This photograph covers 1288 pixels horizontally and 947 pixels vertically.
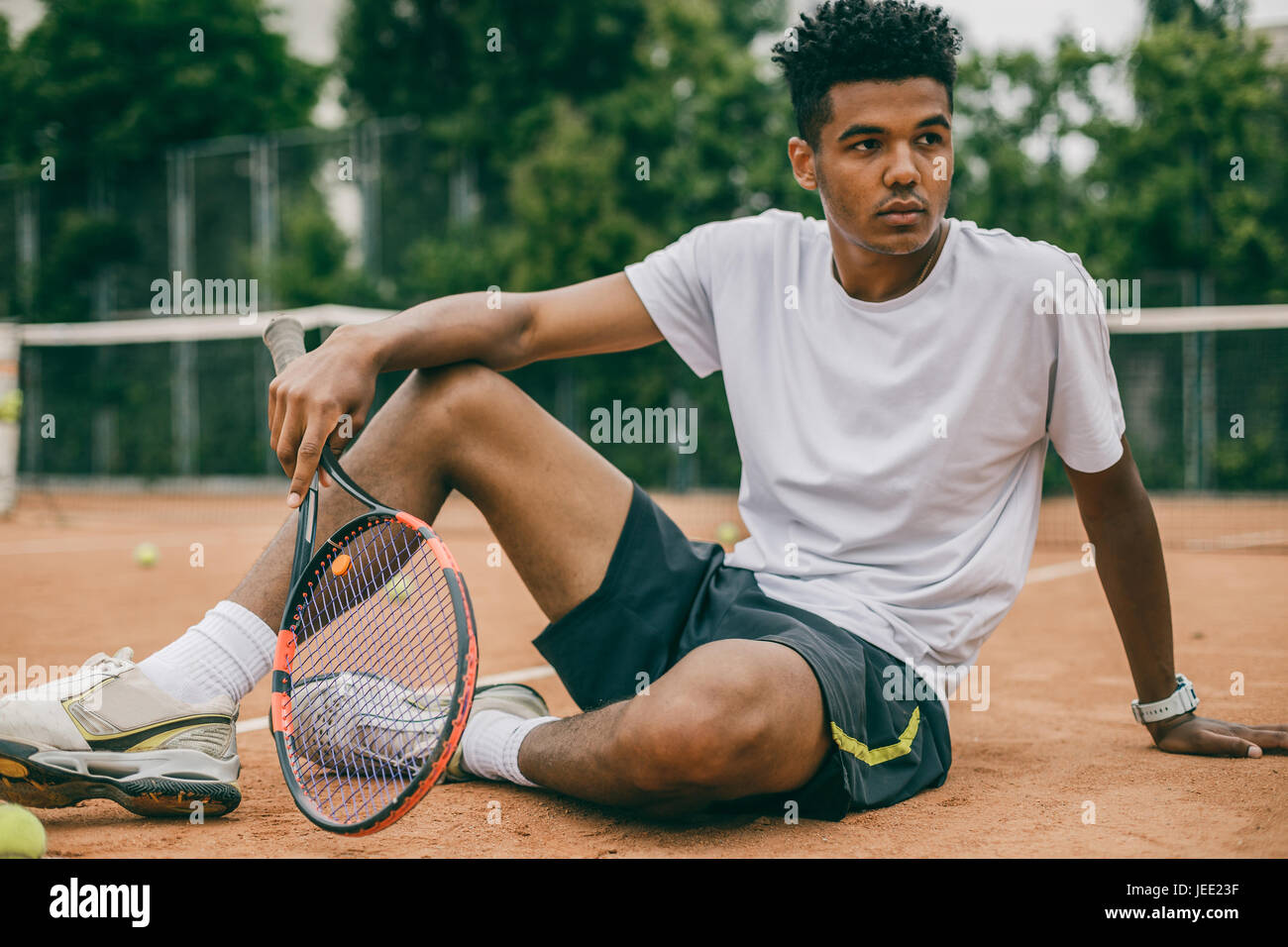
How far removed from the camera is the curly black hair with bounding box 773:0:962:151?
257 centimetres

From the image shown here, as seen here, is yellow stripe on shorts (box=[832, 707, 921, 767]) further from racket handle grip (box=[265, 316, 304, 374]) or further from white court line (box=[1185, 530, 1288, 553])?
white court line (box=[1185, 530, 1288, 553])

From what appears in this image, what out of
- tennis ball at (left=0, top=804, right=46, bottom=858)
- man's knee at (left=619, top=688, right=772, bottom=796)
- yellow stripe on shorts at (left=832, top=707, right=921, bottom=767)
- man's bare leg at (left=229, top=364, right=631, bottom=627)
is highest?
man's bare leg at (left=229, top=364, right=631, bottom=627)

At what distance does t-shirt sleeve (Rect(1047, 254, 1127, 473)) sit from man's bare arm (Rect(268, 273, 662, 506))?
926 mm

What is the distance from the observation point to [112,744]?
2.41 m

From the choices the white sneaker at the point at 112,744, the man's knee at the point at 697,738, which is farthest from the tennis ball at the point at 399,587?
the man's knee at the point at 697,738

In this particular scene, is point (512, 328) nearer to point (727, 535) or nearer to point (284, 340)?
point (284, 340)

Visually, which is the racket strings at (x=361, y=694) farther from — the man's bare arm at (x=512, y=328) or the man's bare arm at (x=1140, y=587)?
the man's bare arm at (x=1140, y=587)

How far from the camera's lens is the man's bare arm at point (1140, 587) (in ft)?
8.70

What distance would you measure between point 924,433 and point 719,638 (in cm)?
59

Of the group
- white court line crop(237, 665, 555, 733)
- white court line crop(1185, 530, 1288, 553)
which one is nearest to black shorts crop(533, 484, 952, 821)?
white court line crop(237, 665, 555, 733)

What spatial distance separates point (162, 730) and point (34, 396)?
1997cm

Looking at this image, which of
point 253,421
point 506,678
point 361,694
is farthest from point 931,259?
point 253,421

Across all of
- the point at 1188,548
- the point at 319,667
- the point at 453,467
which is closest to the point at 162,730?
the point at 319,667

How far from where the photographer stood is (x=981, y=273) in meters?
2.54
